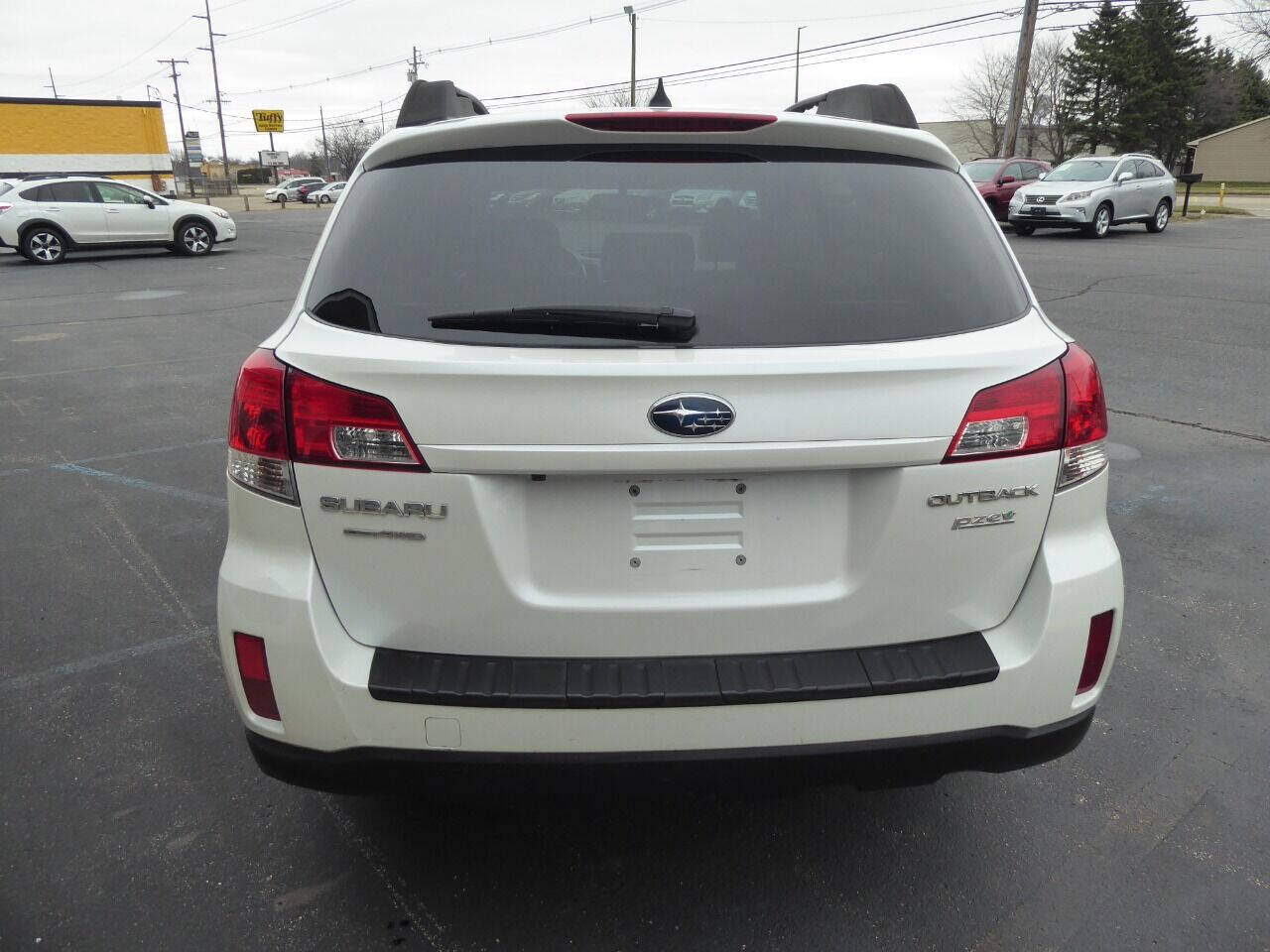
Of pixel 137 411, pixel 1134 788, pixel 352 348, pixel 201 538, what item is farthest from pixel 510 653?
pixel 137 411

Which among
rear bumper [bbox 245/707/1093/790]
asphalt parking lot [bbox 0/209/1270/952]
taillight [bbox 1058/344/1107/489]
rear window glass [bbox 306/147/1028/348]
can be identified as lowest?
asphalt parking lot [bbox 0/209/1270/952]

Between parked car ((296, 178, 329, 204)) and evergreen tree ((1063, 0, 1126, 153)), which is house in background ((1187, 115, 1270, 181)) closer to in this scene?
evergreen tree ((1063, 0, 1126, 153))

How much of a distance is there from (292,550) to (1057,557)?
1669mm

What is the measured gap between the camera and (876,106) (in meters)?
2.78

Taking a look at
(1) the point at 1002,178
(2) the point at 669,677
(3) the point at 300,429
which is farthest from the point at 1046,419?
(1) the point at 1002,178

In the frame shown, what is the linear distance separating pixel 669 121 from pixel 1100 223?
2303cm

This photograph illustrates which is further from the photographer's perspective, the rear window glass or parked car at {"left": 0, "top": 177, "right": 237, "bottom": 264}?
parked car at {"left": 0, "top": 177, "right": 237, "bottom": 264}

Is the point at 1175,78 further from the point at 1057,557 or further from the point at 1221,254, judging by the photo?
the point at 1057,557

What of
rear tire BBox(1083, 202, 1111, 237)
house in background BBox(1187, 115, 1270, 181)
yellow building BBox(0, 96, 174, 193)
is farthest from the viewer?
house in background BBox(1187, 115, 1270, 181)

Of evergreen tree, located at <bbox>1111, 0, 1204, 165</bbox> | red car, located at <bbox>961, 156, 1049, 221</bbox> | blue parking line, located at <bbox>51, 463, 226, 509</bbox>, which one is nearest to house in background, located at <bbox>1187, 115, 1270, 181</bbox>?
evergreen tree, located at <bbox>1111, 0, 1204, 165</bbox>

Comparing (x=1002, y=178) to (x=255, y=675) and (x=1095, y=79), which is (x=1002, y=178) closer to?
(x=255, y=675)

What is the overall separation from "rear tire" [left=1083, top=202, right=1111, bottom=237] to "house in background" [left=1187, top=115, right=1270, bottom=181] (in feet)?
160


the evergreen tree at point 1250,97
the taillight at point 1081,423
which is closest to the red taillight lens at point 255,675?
the taillight at point 1081,423

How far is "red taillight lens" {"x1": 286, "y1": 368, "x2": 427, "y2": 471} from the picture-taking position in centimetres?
196
